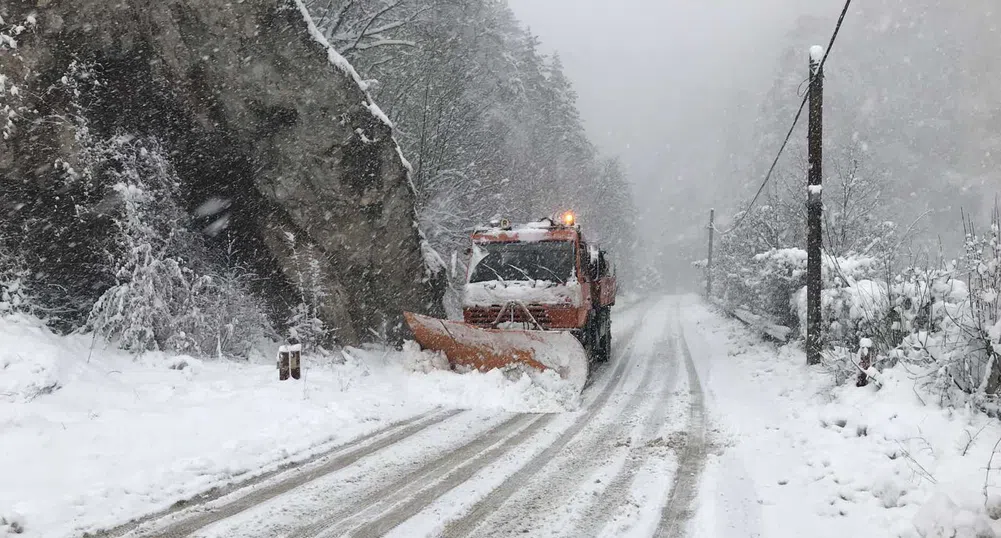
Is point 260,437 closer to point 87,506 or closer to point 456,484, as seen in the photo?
point 87,506

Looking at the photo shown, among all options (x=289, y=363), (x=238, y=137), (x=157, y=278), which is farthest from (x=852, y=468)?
(x=238, y=137)

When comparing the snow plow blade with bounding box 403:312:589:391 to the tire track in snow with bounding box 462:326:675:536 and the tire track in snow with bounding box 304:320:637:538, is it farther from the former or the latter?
the tire track in snow with bounding box 304:320:637:538

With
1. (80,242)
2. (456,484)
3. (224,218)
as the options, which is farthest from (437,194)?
(456,484)

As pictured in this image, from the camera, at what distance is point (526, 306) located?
920 cm

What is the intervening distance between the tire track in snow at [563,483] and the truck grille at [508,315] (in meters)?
2.10

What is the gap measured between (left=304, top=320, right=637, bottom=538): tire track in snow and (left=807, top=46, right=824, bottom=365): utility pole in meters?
5.69

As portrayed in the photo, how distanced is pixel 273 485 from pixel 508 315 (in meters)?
5.16

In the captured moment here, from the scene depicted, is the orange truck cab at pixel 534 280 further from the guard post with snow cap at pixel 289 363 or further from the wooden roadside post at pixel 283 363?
the wooden roadside post at pixel 283 363

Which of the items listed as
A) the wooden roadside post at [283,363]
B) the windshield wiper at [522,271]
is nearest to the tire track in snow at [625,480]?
the windshield wiper at [522,271]

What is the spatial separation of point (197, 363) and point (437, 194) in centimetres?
1000

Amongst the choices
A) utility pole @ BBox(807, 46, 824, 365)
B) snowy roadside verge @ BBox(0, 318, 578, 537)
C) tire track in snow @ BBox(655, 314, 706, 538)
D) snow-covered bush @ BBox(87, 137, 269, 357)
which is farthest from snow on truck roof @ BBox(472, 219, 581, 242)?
snow-covered bush @ BBox(87, 137, 269, 357)

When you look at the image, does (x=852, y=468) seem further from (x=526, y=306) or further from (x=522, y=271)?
(x=522, y=271)

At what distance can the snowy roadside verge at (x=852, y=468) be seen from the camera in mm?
3723

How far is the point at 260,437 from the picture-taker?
5637 millimetres
